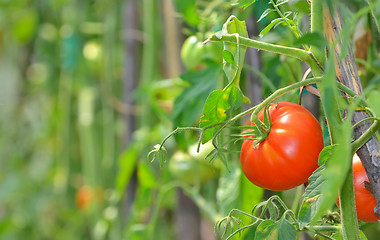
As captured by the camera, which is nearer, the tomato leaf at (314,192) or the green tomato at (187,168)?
the tomato leaf at (314,192)

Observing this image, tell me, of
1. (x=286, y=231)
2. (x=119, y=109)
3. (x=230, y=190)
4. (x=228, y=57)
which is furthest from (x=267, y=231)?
(x=119, y=109)

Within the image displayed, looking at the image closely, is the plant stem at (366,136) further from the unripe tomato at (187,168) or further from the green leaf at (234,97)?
the unripe tomato at (187,168)

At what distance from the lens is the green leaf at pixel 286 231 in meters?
0.29

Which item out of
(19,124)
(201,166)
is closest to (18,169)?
(19,124)

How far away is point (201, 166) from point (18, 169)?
95 centimetres

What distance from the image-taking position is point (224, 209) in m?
0.53

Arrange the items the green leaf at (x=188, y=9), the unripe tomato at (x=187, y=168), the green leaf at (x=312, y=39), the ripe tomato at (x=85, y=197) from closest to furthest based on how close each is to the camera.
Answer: the green leaf at (x=312, y=39) → the green leaf at (x=188, y=9) → the unripe tomato at (x=187, y=168) → the ripe tomato at (x=85, y=197)

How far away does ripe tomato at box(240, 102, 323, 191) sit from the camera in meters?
0.31

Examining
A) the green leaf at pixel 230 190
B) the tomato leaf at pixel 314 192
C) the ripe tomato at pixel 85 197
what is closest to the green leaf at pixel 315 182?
the tomato leaf at pixel 314 192

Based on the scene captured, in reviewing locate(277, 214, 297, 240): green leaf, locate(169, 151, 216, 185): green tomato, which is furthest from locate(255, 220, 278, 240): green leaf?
locate(169, 151, 216, 185): green tomato

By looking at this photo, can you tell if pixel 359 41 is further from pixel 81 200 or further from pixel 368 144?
pixel 81 200

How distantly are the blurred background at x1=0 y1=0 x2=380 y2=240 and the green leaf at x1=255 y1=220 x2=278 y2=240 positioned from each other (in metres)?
0.06

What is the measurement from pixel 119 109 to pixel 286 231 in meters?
0.82

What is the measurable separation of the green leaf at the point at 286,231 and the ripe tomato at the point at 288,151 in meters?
0.03
